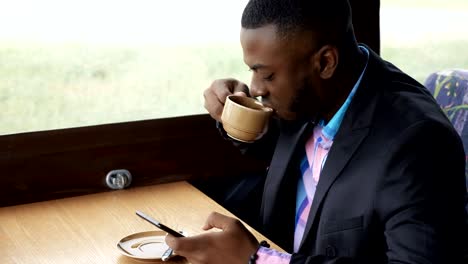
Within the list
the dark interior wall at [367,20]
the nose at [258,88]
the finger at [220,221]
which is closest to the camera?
the finger at [220,221]

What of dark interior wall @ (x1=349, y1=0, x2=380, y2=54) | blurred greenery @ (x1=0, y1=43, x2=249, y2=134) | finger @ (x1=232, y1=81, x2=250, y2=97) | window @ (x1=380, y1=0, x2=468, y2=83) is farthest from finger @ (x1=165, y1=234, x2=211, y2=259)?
window @ (x1=380, y1=0, x2=468, y2=83)

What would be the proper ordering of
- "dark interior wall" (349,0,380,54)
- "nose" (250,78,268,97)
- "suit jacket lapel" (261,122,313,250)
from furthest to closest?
"dark interior wall" (349,0,380,54), "suit jacket lapel" (261,122,313,250), "nose" (250,78,268,97)

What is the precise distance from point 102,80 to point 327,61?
34.0 inches

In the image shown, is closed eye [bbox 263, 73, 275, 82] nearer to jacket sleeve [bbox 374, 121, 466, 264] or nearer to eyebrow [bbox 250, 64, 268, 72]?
eyebrow [bbox 250, 64, 268, 72]

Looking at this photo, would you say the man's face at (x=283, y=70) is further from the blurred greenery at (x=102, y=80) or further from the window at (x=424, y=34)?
the window at (x=424, y=34)

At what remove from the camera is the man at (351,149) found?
1515mm

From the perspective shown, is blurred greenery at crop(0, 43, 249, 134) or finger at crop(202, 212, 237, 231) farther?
blurred greenery at crop(0, 43, 249, 134)

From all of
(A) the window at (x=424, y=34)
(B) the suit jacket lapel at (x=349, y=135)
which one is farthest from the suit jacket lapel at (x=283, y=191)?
(A) the window at (x=424, y=34)

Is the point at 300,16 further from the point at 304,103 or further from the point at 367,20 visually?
the point at 367,20

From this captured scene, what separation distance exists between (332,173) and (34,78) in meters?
0.99

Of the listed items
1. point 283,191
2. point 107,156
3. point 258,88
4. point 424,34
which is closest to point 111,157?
point 107,156

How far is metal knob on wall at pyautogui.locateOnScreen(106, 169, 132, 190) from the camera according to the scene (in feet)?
7.20

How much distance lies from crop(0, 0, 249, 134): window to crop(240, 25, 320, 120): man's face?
0.65m

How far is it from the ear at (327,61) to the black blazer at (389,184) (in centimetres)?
11
